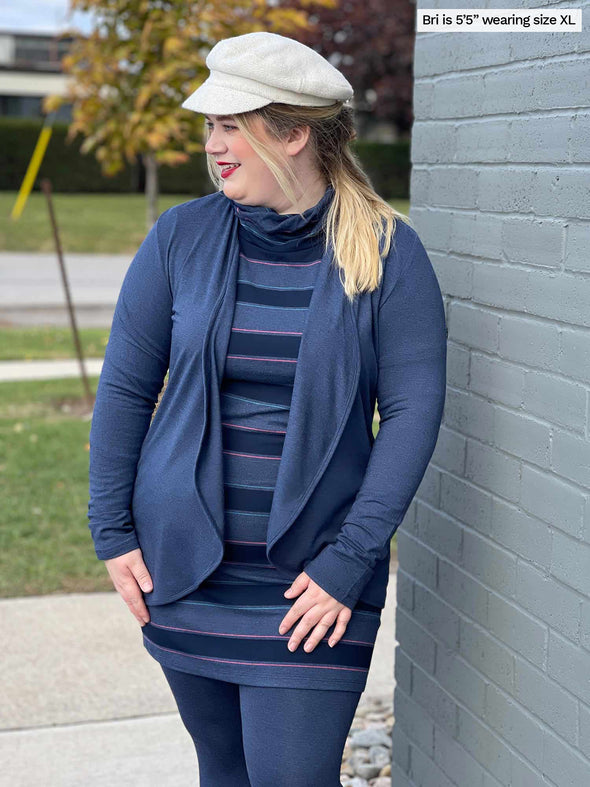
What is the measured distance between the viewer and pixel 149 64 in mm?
6621

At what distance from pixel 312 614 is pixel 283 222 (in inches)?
27.8

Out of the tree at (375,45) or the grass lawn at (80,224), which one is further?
the tree at (375,45)

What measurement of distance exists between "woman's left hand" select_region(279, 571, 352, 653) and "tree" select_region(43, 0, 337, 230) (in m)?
4.80

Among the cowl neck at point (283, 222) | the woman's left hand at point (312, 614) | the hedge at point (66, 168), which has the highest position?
the hedge at point (66, 168)

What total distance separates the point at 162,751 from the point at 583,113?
2236mm


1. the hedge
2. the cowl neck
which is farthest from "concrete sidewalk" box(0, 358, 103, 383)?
the hedge

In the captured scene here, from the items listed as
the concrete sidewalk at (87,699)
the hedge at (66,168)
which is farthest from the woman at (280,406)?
the hedge at (66,168)

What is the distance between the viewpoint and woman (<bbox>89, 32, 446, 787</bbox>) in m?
1.94

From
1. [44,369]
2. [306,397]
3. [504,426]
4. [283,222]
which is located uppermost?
[283,222]

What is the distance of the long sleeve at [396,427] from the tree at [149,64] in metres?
4.65

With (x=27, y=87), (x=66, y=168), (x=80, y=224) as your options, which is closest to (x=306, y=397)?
(x=80, y=224)

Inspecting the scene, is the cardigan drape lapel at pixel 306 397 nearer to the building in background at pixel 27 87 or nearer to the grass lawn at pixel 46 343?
the grass lawn at pixel 46 343

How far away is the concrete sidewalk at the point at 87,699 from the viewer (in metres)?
3.12

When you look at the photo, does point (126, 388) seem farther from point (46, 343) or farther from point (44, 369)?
point (46, 343)
